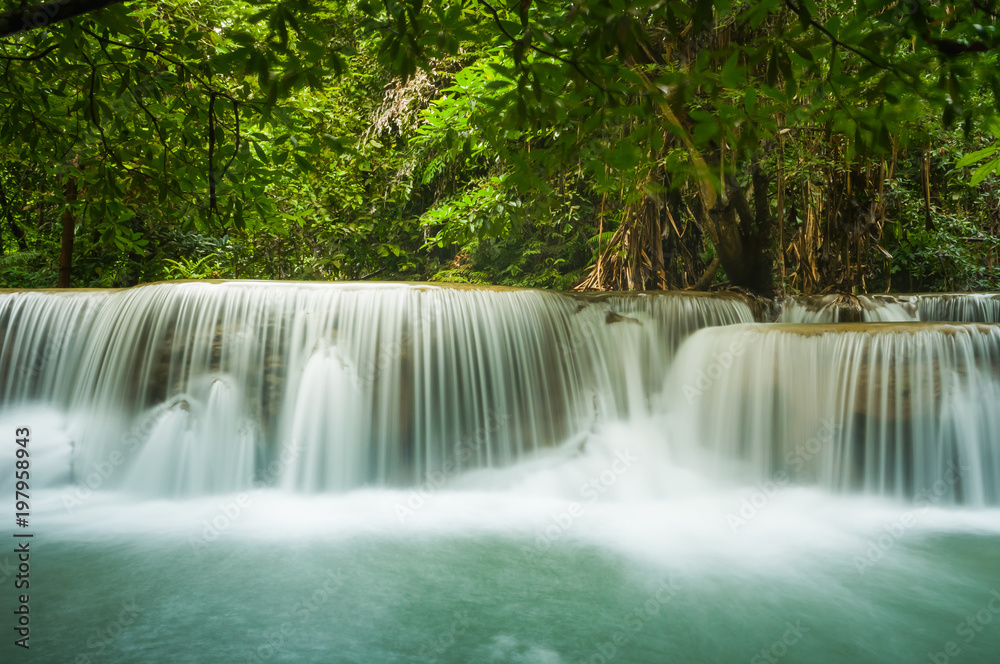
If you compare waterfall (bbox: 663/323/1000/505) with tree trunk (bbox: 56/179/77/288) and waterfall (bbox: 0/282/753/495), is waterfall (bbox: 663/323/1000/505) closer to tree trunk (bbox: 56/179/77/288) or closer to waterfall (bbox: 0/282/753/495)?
waterfall (bbox: 0/282/753/495)

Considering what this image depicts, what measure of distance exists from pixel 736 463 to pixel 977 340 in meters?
2.16

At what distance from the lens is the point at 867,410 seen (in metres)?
5.50

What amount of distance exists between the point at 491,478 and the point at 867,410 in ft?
10.8

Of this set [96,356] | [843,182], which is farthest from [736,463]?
[96,356]

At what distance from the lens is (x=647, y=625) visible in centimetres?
353

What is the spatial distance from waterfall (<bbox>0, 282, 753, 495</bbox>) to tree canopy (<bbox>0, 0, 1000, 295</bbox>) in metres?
1.17

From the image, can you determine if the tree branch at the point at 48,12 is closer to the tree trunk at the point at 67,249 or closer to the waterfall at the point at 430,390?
the waterfall at the point at 430,390

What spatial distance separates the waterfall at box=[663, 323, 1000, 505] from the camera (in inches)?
209

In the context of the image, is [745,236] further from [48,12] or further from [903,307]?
[48,12]

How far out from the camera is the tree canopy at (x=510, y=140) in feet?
7.38

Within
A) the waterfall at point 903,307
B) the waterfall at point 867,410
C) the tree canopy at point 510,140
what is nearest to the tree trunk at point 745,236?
the tree canopy at point 510,140

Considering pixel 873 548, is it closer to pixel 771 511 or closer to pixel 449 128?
pixel 771 511

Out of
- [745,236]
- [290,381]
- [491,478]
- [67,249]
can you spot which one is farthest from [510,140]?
[67,249]

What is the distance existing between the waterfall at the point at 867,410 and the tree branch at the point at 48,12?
5.53 meters
